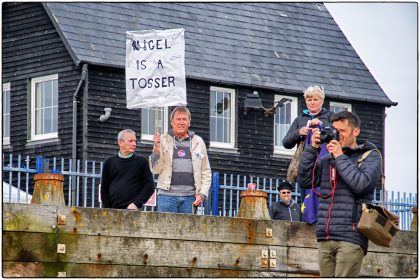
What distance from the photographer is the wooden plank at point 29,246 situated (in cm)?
1443

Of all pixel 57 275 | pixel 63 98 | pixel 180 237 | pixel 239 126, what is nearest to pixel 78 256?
pixel 57 275

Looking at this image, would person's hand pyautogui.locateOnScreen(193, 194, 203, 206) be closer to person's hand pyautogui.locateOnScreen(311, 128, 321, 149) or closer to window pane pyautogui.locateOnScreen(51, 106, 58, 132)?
person's hand pyautogui.locateOnScreen(311, 128, 321, 149)

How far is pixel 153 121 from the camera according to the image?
104 ft

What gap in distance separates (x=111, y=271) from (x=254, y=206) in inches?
83.3

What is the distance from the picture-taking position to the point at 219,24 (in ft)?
113

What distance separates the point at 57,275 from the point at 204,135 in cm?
1822

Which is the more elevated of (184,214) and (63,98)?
(63,98)

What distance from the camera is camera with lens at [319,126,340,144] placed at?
520 inches

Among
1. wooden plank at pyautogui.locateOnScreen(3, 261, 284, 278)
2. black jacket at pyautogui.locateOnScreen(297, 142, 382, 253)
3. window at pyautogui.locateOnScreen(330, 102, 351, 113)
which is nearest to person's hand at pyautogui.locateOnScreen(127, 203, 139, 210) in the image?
wooden plank at pyautogui.locateOnScreen(3, 261, 284, 278)

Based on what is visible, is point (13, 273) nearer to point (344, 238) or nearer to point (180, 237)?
point (180, 237)

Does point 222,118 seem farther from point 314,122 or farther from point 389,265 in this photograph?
point 314,122

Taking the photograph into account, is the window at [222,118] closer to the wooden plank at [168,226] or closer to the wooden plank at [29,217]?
the wooden plank at [168,226]

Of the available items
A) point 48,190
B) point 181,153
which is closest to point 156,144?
point 181,153

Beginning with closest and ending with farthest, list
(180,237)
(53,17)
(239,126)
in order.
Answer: (180,237) → (53,17) → (239,126)
